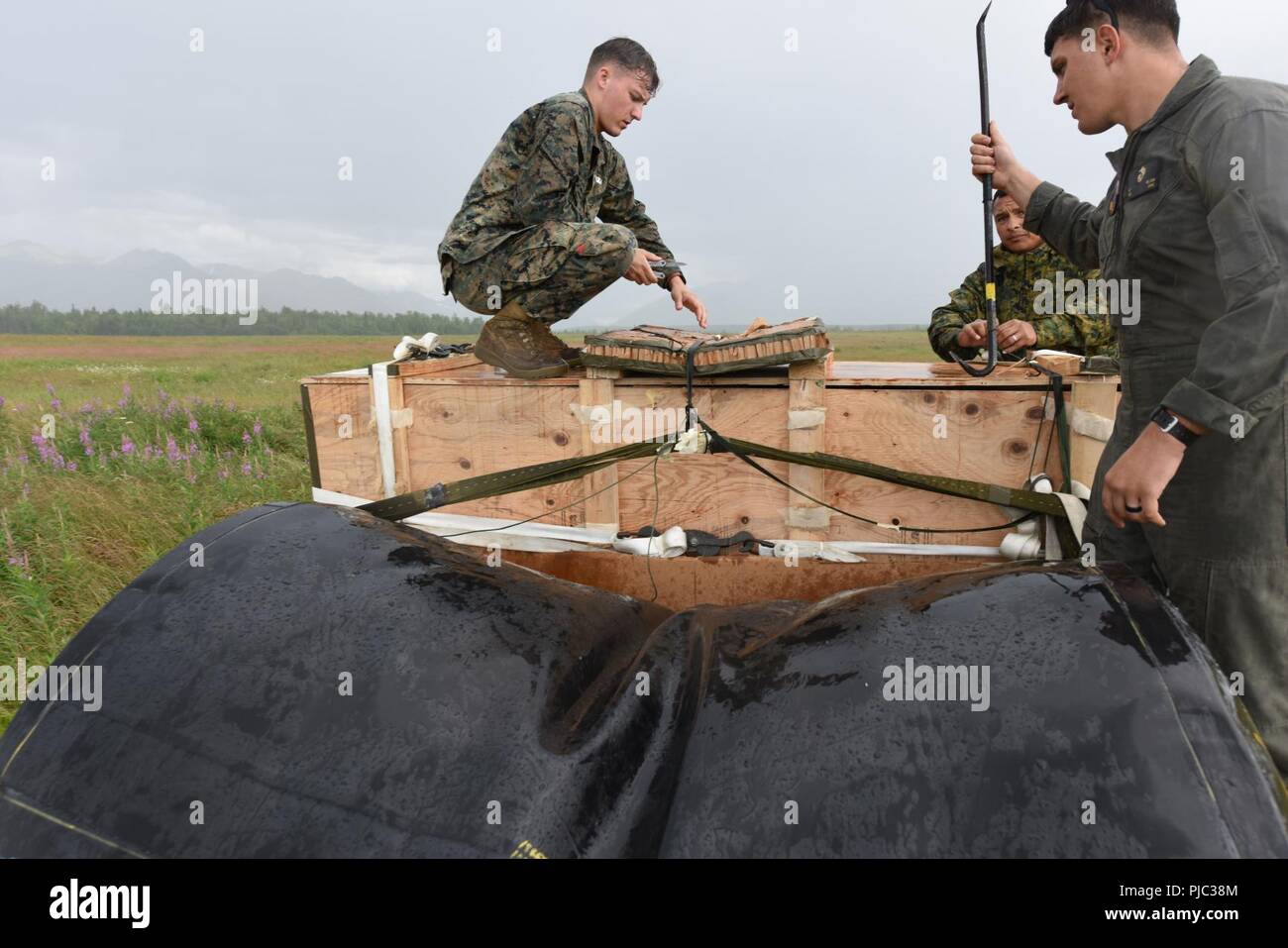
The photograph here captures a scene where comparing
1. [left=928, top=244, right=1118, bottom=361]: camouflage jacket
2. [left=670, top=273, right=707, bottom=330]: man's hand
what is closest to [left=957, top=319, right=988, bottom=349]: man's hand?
[left=928, top=244, right=1118, bottom=361]: camouflage jacket

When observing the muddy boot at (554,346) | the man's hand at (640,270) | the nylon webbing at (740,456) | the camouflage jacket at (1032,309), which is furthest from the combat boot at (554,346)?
the camouflage jacket at (1032,309)

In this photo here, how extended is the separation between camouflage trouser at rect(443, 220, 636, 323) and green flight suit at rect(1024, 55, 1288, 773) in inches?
77.0

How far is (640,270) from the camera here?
3.86 metres

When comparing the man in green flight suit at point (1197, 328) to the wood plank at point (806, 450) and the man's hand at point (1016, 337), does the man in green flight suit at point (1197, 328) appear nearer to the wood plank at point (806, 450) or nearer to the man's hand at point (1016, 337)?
the wood plank at point (806, 450)

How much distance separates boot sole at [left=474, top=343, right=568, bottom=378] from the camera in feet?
11.3

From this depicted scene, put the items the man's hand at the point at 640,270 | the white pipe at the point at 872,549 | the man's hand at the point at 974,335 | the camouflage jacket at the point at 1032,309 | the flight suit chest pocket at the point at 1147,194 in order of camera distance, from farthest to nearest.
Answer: the camouflage jacket at the point at 1032,309 → the man's hand at the point at 974,335 → the man's hand at the point at 640,270 → the white pipe at the point at 872,549 → the flight suit chest pocket at the point at 1147,194

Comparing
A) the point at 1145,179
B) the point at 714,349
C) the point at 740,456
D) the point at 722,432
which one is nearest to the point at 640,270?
the point at 714,349

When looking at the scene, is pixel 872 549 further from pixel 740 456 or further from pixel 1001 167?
pixel 1001 167

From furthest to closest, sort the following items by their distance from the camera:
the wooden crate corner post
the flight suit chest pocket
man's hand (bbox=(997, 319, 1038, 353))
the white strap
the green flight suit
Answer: man's hand (bbox=(997, 319, 1038, 353)) < the white strap < the wooden crate corner post < the flight suit chest pocket < the green flight suit

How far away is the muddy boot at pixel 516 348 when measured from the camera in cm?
347

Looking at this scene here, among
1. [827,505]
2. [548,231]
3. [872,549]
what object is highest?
[548,231]

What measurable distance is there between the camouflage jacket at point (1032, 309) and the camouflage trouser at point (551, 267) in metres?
2.21

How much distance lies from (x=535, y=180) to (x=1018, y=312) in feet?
10.5

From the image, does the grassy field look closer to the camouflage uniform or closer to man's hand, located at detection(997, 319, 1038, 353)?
the camouflage uniform
